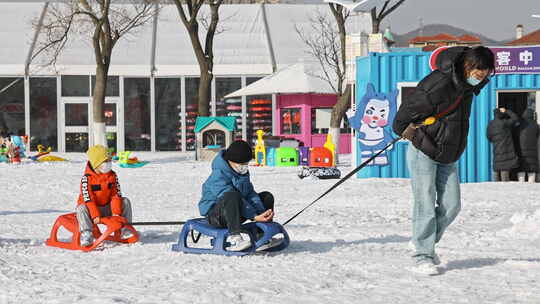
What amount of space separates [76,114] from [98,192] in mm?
26149

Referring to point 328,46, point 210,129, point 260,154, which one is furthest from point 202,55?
Answer: point 328,46

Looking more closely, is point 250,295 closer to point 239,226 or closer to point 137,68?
point 239,226

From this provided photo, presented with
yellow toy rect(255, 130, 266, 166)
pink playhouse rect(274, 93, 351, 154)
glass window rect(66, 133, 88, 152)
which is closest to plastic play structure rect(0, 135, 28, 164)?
yellow toy rect(255, 130, 266, 166)

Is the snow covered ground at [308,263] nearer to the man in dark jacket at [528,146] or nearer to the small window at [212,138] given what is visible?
the man in dark jacket at [528,146]

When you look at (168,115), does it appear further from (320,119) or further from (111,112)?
(320,119)

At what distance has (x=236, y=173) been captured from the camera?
7582 millimetres

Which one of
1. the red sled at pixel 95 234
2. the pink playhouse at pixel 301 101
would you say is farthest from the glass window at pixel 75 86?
the red sled at pixel 95 234

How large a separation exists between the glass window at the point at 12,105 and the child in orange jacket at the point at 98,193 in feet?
86.3

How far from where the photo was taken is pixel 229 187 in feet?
24.7

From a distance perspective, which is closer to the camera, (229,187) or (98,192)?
(229,187)

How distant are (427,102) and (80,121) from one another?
28.9m

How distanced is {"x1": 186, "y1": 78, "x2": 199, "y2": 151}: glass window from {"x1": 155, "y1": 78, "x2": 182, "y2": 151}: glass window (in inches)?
12.7

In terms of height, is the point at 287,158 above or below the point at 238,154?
below

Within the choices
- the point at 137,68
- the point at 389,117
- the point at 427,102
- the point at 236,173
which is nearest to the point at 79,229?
the point at 236,173
